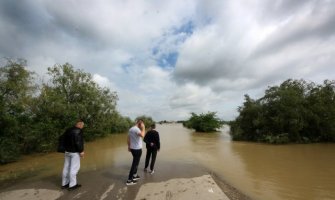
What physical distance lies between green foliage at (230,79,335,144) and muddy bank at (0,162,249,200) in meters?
15.8

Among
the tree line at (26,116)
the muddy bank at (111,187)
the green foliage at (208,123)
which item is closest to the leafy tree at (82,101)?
the tree line at (26,116)

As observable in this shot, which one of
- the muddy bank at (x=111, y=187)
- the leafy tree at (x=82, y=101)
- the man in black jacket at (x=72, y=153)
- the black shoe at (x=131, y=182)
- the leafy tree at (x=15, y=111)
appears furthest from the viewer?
the leafy tree at (x=82, y=101)

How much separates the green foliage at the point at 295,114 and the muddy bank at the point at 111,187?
622 inches

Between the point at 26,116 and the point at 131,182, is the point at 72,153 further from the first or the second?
the point at 26,116

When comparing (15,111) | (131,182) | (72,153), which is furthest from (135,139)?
(15,111)

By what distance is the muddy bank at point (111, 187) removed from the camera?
6012 millimetres

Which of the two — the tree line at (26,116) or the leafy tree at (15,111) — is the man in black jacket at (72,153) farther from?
the leafy tree at (15,111)

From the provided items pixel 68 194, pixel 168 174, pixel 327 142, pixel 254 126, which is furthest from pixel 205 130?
pixel 68 194

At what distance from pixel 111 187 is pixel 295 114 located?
1927cm

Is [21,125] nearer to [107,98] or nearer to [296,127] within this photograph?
[107,98]

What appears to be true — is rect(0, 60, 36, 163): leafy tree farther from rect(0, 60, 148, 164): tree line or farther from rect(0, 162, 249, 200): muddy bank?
rect(0, 162, 249, 200): muddy bank

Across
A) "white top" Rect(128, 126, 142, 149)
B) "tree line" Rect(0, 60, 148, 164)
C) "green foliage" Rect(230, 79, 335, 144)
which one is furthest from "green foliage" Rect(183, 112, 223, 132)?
"white top" Rect(128, 126, 142, 149)

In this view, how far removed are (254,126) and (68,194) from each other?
2121cm

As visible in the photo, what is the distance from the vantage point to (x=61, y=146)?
6711 mm
